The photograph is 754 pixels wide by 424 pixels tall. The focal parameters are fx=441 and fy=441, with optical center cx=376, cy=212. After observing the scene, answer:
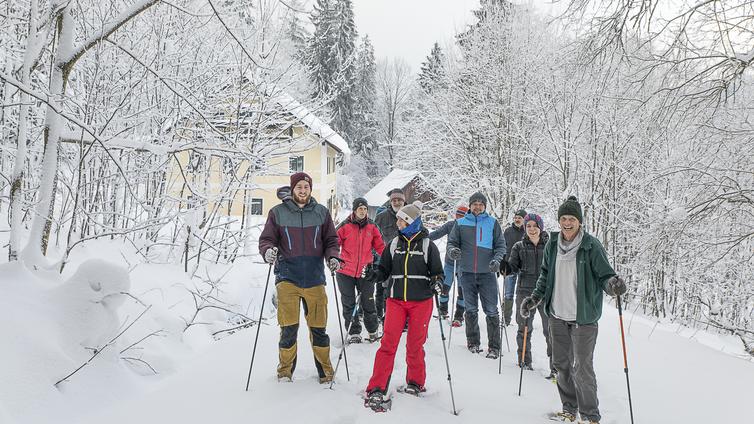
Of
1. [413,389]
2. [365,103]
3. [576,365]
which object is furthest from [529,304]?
[365,103]

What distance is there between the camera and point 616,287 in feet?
11.3

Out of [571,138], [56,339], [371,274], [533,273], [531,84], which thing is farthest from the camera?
[531,84]

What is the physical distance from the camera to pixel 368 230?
19.1ft

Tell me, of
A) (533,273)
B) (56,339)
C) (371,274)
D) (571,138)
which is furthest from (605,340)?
(571,138)

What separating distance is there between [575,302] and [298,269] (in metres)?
2.45

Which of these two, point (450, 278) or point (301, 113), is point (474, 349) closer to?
point (450, 278)

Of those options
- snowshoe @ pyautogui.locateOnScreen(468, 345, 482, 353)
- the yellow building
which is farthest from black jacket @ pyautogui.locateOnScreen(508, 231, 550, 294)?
the yellow building

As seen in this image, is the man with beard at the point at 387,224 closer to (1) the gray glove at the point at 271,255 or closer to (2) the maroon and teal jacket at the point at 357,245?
(2) the maroon and teal jacket at the point at 357,245

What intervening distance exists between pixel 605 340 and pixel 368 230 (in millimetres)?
4168

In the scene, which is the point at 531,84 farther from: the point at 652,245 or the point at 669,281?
the point at 652,245

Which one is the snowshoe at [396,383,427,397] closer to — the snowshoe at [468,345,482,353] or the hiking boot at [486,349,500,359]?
the hiking boot at [486,349,500,359]

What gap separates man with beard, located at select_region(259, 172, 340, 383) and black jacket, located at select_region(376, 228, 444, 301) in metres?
0.51

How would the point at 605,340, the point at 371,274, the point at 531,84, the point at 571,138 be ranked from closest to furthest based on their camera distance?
the point at 371,274 < the point at 605,340 < the point at 571,138 < the point at 531,84

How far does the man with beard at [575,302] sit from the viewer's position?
3609mm
